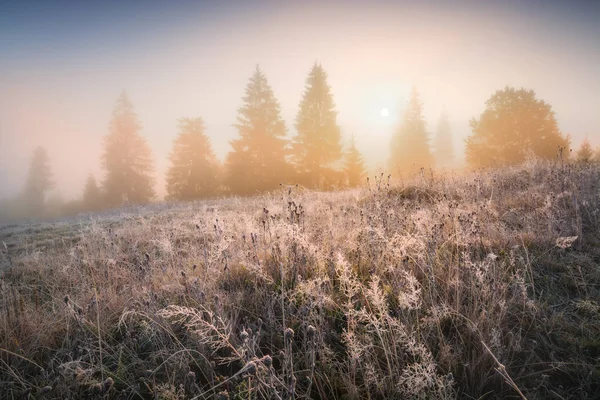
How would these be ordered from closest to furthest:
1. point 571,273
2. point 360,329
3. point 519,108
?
point 360,329, point 571,273, point 519,108

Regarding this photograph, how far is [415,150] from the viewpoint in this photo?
32594 mm

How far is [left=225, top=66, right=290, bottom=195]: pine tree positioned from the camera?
21.8m

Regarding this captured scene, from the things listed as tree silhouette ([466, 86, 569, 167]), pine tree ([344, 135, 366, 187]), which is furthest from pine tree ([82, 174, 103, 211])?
tree silhouette ([466, 86, 569, 167])

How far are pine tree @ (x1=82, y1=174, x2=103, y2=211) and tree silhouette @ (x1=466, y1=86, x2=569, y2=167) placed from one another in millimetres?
38438

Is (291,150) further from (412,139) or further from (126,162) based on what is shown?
(126,162)

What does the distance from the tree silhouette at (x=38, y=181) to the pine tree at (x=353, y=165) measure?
47224 mm

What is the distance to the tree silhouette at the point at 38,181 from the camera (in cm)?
4175

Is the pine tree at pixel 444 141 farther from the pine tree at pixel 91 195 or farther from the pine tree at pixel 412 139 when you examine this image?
the pine tree at pixel 91 195

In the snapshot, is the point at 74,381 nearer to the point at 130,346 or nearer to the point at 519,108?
the point at 130,346

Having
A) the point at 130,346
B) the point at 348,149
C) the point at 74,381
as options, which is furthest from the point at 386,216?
the point at 348,149

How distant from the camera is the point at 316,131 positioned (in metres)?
22.6

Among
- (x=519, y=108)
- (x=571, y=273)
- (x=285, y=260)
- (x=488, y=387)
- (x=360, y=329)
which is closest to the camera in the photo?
(x=488, y=387)

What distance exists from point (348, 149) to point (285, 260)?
1994 cm

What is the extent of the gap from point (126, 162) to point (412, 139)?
33.4 meters
